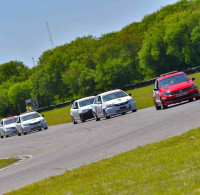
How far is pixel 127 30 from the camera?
123562 mm

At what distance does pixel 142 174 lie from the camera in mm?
9125

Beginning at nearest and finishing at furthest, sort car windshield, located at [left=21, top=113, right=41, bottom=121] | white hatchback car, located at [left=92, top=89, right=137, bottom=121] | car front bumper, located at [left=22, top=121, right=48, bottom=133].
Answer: white hatchback car, located at [left=92, top=89, right=137, bottom=121] < car front bumper, located at [left=22, top=121, right=48, bottom=133] < car windshield, located at [left=21, top=113, right=41, bottom=121]

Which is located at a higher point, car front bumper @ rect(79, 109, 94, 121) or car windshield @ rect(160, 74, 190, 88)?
car windshield @ rect(160, 74, 190, 88)

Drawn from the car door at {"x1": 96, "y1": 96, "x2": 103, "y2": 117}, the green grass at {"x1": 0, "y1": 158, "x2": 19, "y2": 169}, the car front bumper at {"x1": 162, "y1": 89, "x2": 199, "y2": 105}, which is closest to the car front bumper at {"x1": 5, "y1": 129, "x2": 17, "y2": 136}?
the car door at {"x1": 96, "y1": 96, "x2": 103, "y2": 117}

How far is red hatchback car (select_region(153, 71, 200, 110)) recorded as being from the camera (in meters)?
27.4

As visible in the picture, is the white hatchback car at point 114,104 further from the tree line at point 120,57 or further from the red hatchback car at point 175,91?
the tree line at point 120,57

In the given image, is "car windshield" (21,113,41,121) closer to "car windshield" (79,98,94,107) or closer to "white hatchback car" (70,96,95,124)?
"white hatchback car" (70,96,95,124)

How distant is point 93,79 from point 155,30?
2122cm

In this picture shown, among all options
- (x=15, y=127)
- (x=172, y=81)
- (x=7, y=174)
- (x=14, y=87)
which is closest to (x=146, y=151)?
(x=7, y=174)

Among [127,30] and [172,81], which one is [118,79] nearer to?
[127,30]

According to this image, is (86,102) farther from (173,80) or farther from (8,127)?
(173,80)

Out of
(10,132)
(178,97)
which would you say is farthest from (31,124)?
(178,97)

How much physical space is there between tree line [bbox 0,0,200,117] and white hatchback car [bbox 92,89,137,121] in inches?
2392

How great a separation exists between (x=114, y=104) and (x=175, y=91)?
6.38m
